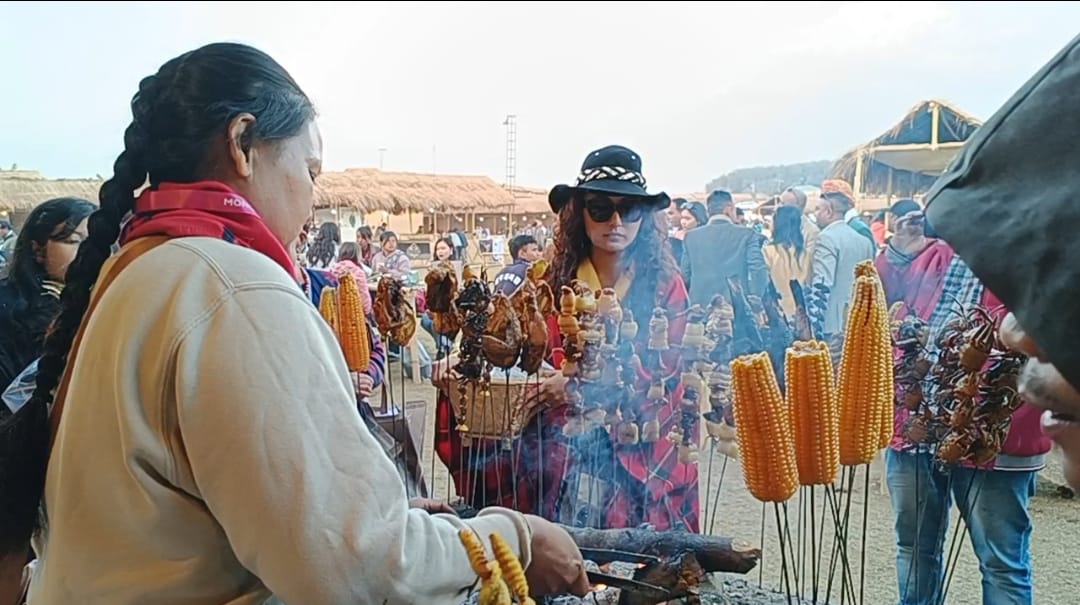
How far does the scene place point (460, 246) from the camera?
703 cm

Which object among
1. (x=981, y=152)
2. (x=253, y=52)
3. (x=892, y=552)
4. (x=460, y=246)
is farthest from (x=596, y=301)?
(x=460, y=246)

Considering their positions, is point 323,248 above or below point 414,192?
below

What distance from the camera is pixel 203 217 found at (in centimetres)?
113

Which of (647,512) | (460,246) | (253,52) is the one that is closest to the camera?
(253,52)

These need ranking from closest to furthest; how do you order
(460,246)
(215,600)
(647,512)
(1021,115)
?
1. (1021,115)
2. (215,600)
3. (647,512)
4. (460,246)

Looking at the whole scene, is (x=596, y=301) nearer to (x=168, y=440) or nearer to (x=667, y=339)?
(x=667, y=339)

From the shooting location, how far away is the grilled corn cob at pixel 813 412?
1492 millimetres

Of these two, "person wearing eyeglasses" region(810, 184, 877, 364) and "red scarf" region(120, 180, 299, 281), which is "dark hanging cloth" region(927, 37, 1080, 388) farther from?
"person wearing eyeglasses" region(810, 184, 877, 364)

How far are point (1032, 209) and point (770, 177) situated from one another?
7.42m

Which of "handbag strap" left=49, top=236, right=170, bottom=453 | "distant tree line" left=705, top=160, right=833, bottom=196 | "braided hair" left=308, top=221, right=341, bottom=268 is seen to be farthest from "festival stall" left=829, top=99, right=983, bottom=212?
"braided hair" left=308, top=221, right=341, bottom=268

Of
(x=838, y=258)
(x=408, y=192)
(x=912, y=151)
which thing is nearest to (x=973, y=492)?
(x=838, y=258)

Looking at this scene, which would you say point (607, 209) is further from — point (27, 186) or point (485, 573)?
point (27, 186)

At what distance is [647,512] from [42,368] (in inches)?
70.0

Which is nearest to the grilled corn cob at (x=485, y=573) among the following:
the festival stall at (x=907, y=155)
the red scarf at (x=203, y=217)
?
the red scarf at (x=203, y=217)
